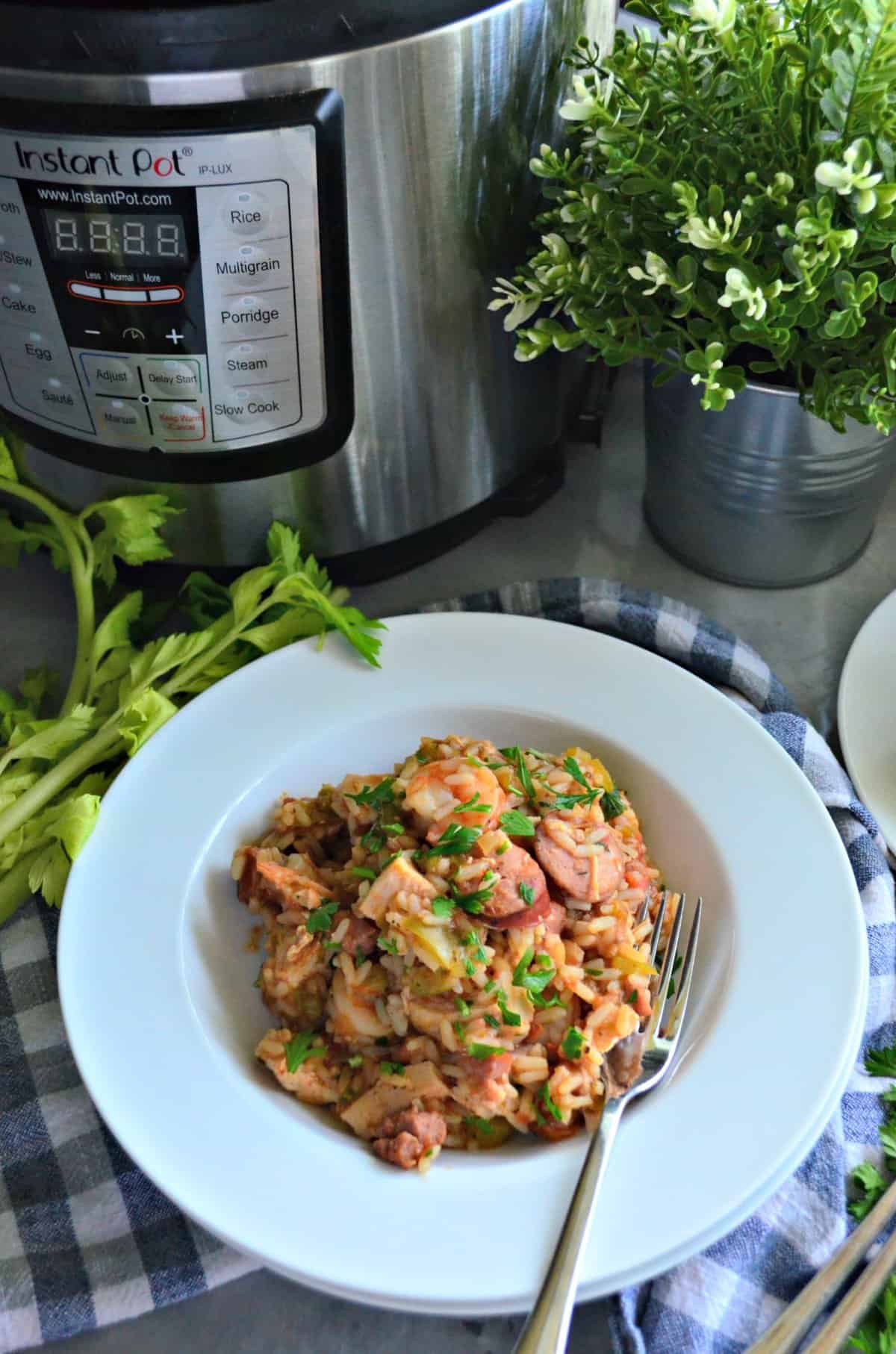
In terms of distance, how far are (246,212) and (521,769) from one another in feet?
1.43

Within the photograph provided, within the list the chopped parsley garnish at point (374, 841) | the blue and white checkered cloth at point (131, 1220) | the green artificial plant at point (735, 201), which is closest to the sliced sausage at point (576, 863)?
Result: the chopped parsley garnish at point (374, 841)

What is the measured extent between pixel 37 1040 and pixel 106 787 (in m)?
0.21

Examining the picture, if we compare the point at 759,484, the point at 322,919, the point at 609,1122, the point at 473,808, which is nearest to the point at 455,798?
the point at 473,808

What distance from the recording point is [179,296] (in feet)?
2.74

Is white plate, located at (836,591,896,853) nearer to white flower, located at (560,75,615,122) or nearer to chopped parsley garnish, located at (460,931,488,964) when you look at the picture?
chopped parsley garnish, located at (460,931,488,964)

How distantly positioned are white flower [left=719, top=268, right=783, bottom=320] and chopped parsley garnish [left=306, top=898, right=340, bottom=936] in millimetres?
485

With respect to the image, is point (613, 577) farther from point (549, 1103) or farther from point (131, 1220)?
point (131, 1220)

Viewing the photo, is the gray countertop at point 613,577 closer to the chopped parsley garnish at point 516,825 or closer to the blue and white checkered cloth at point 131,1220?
the blue and white checkered cloth at point 131,1220

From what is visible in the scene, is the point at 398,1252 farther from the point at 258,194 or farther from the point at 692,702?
the point at 258,194

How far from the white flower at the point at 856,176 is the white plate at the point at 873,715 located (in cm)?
44

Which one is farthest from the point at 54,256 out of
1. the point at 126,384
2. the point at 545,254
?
the point at 545,254

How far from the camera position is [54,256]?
0.83 metres

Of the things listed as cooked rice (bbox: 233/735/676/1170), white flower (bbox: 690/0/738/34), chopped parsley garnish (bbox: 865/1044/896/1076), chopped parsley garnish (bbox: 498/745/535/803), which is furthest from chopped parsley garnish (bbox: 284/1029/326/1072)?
white flower (bbox: 690/0/738/34)

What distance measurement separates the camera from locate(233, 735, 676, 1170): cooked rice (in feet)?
2.38
